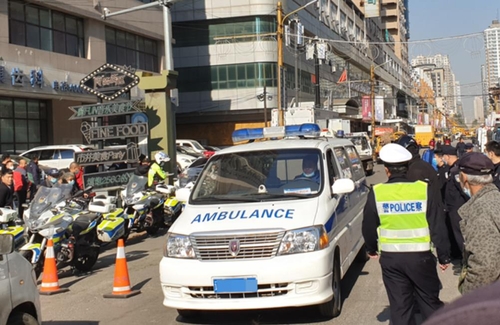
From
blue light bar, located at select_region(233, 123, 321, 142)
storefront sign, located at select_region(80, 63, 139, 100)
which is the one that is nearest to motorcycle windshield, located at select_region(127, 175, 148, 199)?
blue light bar, located at select_region(233, 123, 321, 142)

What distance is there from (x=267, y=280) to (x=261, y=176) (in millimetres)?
1695

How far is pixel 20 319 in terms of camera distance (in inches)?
191

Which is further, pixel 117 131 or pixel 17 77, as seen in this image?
pixel 17 77

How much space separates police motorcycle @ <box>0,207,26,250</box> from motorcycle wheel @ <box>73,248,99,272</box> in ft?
3.11

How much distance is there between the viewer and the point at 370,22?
93.5 meters

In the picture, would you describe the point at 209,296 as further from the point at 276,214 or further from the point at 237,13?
the point at 237,13

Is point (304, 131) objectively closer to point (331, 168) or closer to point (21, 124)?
point (331, 168)

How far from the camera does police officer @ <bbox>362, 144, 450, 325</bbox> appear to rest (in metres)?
4.79

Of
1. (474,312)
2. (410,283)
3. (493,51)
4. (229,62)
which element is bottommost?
(410,283)

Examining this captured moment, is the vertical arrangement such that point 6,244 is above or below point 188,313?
above

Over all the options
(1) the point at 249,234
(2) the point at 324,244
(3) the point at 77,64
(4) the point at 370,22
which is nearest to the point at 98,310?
(1) the point at 249,234

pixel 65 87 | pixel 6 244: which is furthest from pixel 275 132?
pixel 65 87

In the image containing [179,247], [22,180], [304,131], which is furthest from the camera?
[22,180]

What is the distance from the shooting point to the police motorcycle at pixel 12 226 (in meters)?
8.98
